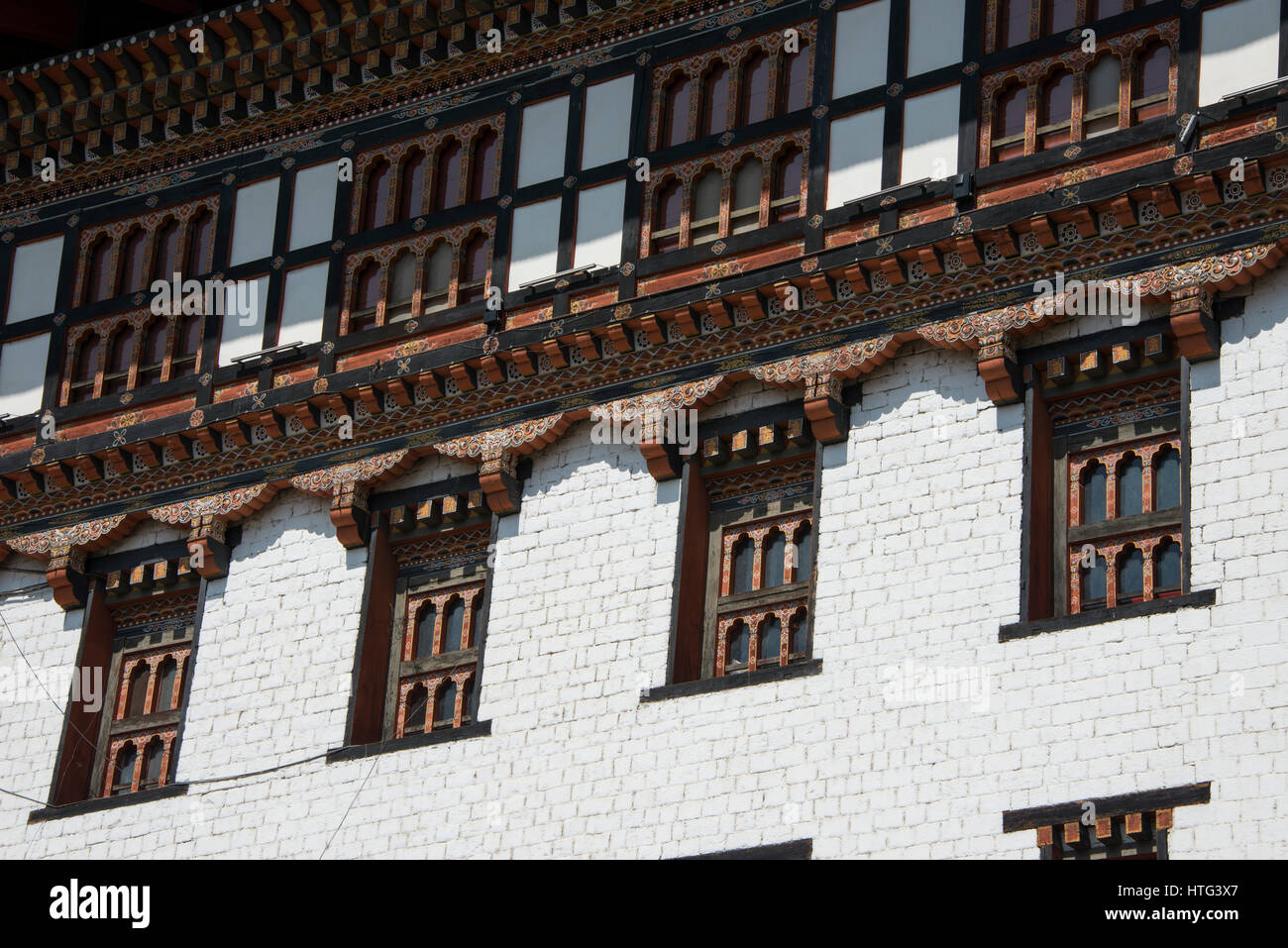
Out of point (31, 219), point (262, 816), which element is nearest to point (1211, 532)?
point (262, 816)

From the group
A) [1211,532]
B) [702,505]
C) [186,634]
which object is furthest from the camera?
[186,634]

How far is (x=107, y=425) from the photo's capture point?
86.7ft

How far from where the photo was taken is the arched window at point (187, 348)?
26.5m

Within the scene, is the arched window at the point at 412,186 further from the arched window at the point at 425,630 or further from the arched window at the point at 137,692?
the arched window at the point at 137,692

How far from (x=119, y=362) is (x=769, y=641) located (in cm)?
788

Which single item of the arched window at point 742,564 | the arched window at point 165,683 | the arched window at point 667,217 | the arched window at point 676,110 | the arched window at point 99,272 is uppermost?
the arched window at point 676,110

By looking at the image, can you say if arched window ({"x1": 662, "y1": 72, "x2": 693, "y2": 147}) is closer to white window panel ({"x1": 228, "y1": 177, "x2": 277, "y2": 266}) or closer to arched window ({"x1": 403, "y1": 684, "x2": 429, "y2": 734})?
white window panel ({"x1": 228, "y1": 177, "x2": 277, "y2": 266})

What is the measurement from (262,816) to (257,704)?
44.4 inches

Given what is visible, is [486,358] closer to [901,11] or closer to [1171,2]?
[901,11]

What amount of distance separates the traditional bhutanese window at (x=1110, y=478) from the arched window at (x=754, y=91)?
12.7 feet

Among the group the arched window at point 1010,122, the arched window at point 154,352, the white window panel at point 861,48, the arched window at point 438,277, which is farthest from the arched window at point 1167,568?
the arched window at point 154,352

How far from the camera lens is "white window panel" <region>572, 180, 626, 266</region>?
2444 centimetres

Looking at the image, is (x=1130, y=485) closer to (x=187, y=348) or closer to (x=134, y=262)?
(x=187, y=348)

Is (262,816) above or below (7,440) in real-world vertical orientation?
below
